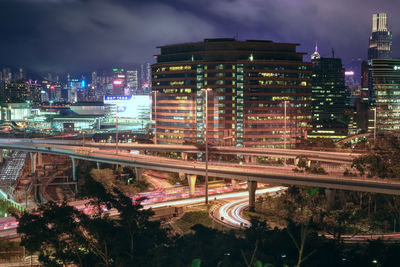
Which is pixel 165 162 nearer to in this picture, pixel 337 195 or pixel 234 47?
pixel 337 195

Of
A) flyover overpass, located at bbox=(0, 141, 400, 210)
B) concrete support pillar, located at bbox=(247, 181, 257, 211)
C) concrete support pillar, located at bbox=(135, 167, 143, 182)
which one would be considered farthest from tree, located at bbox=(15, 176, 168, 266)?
concrete support pillar, located at bbox=(135, 167, 143, 182)

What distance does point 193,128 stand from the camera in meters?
113

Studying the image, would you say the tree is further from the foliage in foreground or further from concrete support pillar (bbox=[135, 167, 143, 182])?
Result: concrete support pillar (bbox=[135, 167, 143, 182])

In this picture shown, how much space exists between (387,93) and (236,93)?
98.3 metres

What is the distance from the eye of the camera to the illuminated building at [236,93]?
364 feet

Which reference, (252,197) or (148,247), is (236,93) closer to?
(252,197)

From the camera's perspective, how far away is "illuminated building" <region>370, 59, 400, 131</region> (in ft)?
585

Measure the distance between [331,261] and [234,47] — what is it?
90.8 m

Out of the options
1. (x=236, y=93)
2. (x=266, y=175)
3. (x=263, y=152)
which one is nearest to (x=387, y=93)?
(x=236, y=93)

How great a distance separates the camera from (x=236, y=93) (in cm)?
11106

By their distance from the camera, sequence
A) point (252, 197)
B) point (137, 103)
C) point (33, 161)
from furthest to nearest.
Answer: point (137, 103), point (33, 161), point (252, 197)

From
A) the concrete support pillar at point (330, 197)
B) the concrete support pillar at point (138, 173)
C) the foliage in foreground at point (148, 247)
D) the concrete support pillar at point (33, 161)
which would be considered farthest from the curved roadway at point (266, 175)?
the concrete support pillar at point (33, 161)

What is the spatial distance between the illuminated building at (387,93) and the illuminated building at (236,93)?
7526cm

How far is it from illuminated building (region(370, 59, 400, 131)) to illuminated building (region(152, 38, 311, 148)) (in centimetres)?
7526
